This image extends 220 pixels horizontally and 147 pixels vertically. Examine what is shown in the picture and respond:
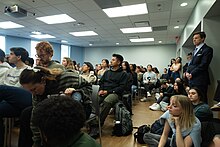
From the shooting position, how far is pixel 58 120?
0.67 metres

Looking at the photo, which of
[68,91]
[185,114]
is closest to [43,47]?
[68,91]

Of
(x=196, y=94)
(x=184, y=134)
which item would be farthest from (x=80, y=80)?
(x=196, y=94)

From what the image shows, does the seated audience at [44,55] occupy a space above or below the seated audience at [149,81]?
above

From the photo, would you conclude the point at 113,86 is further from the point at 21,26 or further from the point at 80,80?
the point at 21,26

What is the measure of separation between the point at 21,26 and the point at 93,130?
5.87 meters

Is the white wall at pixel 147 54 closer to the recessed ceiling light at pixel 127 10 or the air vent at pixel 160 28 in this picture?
the air vent at pixel 160 28

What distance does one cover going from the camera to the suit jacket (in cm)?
271

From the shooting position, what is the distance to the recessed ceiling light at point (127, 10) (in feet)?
15.2

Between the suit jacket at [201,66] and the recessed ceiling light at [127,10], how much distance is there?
2.27m

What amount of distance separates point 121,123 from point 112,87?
69 cm

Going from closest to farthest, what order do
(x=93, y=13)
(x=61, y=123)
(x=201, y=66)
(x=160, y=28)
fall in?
(x=61, y=123)
(x=201, y=66)
(x=93, y=13)
(x=160, y=28)

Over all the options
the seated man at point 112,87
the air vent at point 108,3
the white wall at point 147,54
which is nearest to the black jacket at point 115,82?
the seated man at point 112,87

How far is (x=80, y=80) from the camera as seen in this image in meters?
1.68

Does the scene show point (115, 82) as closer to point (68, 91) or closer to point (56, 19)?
point (68, 91)
